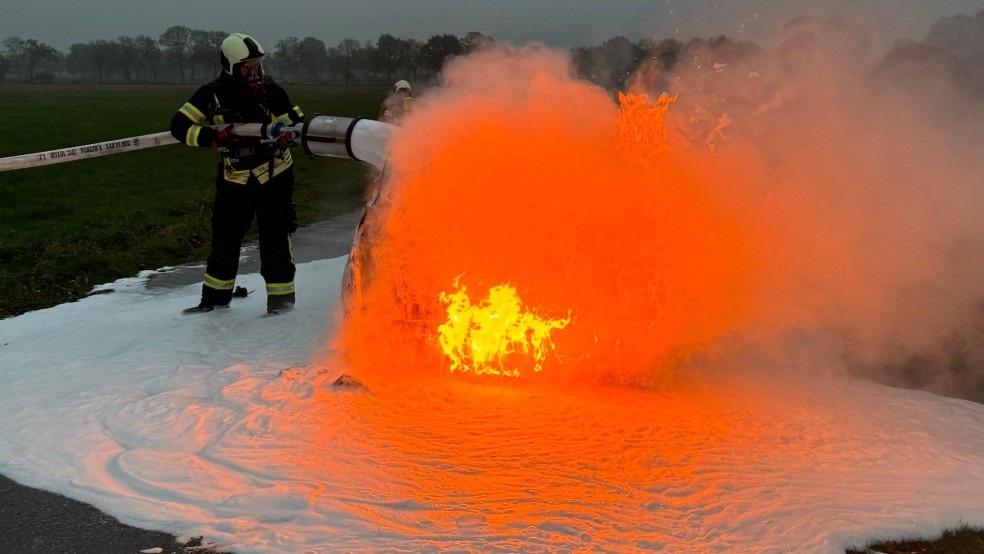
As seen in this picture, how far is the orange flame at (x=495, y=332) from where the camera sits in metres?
5.44

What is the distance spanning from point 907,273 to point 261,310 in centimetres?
584

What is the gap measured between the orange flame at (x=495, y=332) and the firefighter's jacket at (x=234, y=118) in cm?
234

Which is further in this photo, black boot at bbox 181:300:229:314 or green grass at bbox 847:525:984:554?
black boot at bbox 181:300:229:314

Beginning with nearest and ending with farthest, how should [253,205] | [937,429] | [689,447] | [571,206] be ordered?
[689,447] → [937,429] → [571,206] → [253,205]

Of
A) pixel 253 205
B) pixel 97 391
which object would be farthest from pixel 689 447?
pixel 253 205

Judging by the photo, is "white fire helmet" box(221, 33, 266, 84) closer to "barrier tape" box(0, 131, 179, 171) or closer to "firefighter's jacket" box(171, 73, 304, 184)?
"firefighter's jacket" box(171, 73, 304, 184)

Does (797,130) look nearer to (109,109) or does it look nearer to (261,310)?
(261,310)

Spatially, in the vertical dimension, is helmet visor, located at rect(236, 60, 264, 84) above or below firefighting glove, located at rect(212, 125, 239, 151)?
above

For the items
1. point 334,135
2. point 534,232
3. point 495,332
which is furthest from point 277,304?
point 534,232

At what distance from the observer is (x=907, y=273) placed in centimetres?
709

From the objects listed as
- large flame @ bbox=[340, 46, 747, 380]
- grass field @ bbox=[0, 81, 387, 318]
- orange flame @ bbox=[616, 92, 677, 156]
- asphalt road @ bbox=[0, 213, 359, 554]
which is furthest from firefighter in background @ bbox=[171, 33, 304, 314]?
asphalt road @ bbox=[0, 213, 359, 554]

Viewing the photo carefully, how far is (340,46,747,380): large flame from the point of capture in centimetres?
538

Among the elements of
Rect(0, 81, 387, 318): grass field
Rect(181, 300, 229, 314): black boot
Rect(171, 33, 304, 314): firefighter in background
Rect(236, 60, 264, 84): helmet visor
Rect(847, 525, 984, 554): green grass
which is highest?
Rect(236, 60, 264, 84): helmet visor

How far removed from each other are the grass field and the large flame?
12.9 ft
